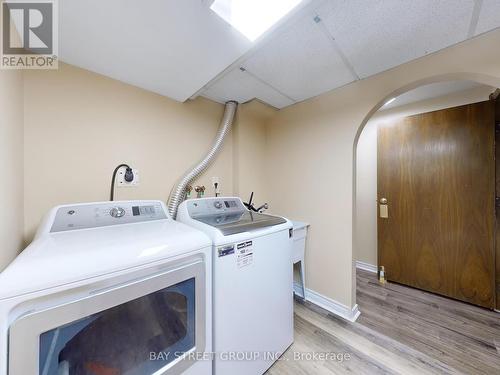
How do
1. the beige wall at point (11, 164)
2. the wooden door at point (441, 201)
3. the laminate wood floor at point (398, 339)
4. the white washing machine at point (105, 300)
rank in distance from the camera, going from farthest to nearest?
the wooden door at point (441, 201) < the laminate wood floor at point (398, 339) < the beige wall at point (11, 164) < the white washing machine at point (105, 300)

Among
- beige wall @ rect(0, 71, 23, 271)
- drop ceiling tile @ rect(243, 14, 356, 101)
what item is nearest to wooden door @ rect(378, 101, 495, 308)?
drop ceiling tile @ rect(243, 14, 356, 101)

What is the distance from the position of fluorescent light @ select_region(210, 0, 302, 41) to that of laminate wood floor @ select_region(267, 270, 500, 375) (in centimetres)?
205

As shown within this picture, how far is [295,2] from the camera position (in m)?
0.86

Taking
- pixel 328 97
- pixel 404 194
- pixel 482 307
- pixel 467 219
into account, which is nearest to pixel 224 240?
pixel 328 97

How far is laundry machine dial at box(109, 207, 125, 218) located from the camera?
114 cm

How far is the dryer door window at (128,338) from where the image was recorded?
2.07 ft

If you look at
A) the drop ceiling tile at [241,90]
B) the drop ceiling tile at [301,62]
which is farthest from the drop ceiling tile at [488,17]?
the drop ceiling tile at [241,90]

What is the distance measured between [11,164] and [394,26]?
2089 mm

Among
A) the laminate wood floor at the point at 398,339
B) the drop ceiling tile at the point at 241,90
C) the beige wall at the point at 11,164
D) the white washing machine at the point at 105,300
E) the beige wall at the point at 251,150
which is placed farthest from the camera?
the beige wall at the point at 251,150

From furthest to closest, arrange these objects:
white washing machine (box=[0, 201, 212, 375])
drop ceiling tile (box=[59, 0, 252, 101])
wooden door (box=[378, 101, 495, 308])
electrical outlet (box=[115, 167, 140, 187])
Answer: wooden door (box=[378, 101, 495, 308]) → electrical outlet (box=[115, 167, 140, 187]) → drop ceiling tile (box=[59, 0, 252, 101]) → white washing machine (box=[0, 201, 212, 375])

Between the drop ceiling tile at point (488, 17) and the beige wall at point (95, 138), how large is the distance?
193 cm

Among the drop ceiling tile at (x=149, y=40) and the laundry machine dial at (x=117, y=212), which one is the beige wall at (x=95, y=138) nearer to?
the drop ceiling tile at (x=149, y=40)

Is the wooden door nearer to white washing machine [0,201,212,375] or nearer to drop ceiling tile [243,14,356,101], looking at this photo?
drop ceiling tile [243,14,356,101]

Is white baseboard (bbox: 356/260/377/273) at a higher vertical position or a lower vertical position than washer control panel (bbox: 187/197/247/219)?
lower
